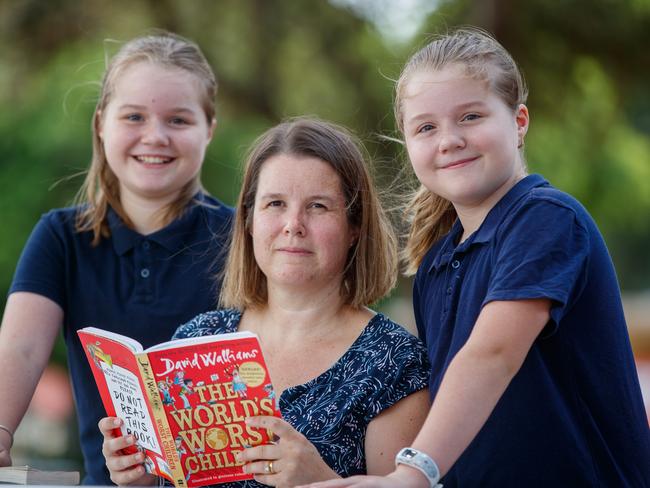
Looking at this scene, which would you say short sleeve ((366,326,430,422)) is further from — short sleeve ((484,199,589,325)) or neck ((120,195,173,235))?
neck ((120,195,173,235))

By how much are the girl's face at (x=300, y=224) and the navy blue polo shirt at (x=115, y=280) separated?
0.64 m

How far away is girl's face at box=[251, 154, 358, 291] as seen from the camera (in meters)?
2.81

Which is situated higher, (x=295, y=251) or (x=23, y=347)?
→ (x=295, y=251)

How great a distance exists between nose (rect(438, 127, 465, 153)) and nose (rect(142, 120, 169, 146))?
4.06 ft

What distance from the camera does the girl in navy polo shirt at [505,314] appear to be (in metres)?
2.21

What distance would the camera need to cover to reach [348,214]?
292 centimetres

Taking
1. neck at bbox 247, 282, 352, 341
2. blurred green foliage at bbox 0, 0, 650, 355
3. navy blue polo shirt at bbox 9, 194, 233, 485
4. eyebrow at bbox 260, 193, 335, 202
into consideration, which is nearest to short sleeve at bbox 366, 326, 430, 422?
neck at bbox 247, 282, 352, 341

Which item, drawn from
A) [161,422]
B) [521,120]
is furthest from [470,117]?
[161,422]

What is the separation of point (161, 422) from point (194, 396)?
128mm

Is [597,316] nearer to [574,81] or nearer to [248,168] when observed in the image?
[248,168]

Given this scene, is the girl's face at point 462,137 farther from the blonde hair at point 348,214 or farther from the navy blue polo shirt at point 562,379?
the blonde hair at point 348,214

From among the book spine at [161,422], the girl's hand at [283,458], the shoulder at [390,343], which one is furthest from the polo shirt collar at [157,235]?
the girl's hand at [283,458]

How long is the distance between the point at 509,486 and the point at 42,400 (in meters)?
9.28

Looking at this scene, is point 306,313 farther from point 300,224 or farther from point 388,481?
point 388,481
